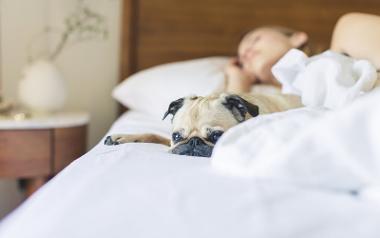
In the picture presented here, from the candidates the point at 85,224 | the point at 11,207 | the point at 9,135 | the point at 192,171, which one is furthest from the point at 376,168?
the point at 11,207

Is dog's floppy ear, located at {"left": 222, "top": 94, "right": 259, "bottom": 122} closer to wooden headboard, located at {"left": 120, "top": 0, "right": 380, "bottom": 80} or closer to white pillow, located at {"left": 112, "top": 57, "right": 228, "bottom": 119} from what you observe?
white pillow, located at {"left": 112, "top": 57, "right": 228, "bottom": 119}

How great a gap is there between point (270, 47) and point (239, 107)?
633mm

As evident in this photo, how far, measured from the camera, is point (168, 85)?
1.65 metres

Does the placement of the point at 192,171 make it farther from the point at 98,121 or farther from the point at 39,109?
the point at 98,121

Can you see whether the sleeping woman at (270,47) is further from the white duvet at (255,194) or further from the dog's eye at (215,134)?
the white duvet at (255,194)

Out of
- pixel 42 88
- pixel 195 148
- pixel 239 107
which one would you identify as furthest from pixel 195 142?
pixel 42 88

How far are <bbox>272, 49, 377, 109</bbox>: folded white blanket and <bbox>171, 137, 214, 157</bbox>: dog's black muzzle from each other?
281 mm

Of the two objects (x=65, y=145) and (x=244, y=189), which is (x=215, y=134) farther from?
(x=65, y=145)

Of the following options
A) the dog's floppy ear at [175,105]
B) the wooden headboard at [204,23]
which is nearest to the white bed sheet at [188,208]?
the dog's floppy ear at [175,105]

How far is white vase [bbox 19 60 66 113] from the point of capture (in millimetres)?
1751

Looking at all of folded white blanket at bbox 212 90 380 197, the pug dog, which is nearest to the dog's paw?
the pug dog

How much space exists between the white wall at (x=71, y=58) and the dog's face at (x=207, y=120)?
1003 millimetres

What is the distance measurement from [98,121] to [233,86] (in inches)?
28.5

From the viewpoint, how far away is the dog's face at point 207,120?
1002 mm
